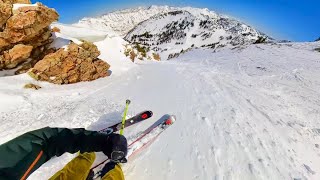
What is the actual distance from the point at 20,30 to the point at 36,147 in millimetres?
11697

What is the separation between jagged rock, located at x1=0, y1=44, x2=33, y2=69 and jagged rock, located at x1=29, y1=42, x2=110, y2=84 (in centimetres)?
74

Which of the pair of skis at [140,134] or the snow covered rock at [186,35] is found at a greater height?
the pair of skis at [140,134]

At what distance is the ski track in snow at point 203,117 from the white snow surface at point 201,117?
22 millimetres

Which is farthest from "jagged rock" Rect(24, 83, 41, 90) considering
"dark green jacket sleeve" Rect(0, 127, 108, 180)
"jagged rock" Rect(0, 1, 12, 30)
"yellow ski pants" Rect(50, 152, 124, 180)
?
"dark green jacket sleeve" Rect(0, 127, 108, 180)

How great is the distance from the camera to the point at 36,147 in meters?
3.53

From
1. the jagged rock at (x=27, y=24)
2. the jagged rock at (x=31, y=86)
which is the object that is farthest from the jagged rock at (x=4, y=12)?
the jagged rock at (x=31, y=86)

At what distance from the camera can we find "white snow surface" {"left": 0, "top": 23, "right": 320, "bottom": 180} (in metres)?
6.11

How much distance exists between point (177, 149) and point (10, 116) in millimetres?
6036

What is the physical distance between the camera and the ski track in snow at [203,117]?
6.11 metres

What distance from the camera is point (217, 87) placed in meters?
13.1

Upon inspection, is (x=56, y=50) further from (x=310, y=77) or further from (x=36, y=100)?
(x=310, y=77)

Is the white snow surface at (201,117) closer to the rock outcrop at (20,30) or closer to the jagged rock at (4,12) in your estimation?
the rock outcrop at (20,30)

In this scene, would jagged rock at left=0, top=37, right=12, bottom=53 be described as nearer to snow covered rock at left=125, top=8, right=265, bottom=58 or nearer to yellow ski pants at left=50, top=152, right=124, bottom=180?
yellow ski pants at left=50, top=152, right=124, bottom=180

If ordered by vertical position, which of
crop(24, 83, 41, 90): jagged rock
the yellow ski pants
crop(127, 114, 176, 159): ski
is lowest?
crop(24, 83, 41, 90): jagged rock
